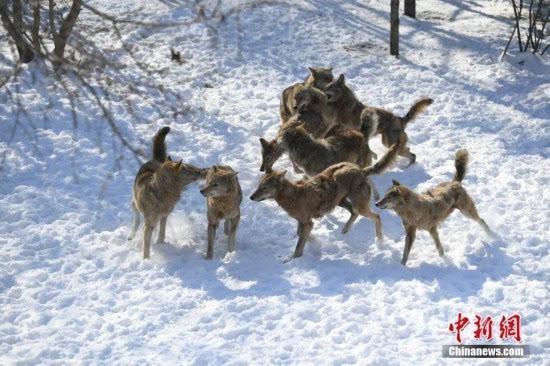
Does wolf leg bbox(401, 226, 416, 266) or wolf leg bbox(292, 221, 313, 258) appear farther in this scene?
wolf leg bbox(292, 221, 313, 258)

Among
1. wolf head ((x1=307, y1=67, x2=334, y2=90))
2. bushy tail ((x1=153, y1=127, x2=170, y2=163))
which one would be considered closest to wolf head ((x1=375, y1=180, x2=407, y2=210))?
bushy tail ((x1=153, y1=127, x2=170, y2=163))

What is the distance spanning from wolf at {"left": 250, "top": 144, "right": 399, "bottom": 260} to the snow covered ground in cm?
41

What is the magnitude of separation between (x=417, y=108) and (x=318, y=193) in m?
2.70

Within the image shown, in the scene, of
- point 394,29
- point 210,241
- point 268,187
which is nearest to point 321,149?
point 268,187

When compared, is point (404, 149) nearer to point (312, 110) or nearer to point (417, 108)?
point (417, 108)

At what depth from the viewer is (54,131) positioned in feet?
40.3

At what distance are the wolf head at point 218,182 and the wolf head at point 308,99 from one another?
282 cm

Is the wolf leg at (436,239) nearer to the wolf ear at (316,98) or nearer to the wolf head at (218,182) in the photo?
the wolf head at (218,182)

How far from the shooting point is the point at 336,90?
39.6ft

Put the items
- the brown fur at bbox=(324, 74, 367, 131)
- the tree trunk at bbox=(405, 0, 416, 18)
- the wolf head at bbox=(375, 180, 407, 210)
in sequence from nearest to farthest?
the wolf head at bbox=(375, 180, 407, 210), the brown fur at bbox=(324, 74, 367, 131), the tree trunk at bbox=(405, 0, 416, 18)

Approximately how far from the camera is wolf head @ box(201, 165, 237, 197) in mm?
9102

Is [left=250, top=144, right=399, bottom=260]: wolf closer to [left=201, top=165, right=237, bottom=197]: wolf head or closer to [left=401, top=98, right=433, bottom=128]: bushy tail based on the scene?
[left=201, top=165, right=237, bottom=197]: wolf head

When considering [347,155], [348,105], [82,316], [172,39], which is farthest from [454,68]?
[82,316]

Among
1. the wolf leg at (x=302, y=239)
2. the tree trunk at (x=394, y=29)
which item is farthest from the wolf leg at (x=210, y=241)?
the tree trunk at (x=394, y=29)
